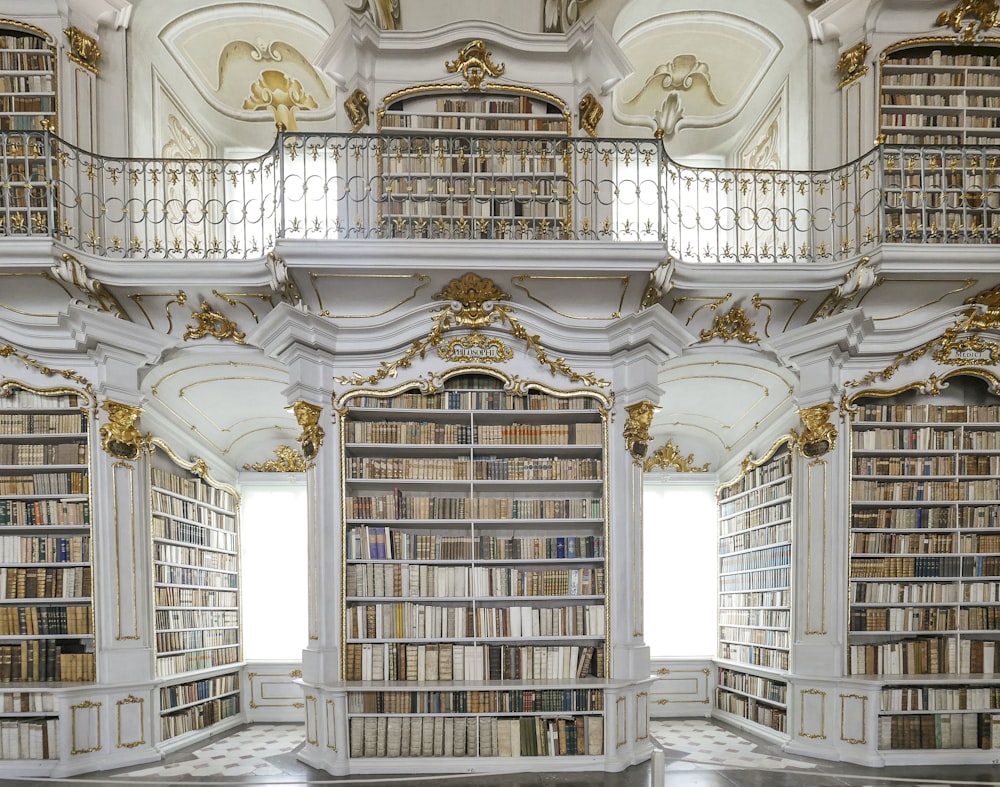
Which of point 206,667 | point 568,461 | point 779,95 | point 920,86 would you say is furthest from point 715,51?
point 206,667

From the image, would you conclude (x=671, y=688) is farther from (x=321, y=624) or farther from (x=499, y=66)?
(x=499, y=66)

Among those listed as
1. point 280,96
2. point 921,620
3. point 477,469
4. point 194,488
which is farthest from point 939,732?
point 280,96

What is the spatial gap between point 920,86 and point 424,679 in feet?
19.4

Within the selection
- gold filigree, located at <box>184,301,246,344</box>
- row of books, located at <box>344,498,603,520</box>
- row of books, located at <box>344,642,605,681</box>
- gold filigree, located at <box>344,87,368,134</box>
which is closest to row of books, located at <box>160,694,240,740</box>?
row of books, located at <box>344,642,605,681</box>

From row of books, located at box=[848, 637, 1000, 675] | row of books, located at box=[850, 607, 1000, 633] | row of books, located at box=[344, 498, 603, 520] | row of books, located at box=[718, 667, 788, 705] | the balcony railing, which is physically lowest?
row of books, located at box=[718, 667, 788, 705]

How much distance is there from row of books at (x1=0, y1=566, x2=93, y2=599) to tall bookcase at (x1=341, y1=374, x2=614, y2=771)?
6.08 ft

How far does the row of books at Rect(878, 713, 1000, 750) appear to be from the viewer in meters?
5.98

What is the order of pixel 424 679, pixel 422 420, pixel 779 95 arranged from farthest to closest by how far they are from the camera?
pixel 779 95 < pixel 422 420 < pixel 424 679

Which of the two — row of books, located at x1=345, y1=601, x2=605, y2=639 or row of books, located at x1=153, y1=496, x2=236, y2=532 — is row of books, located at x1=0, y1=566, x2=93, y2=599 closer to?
row of books, located at x1=153, y1=496, x2=236, y2=532

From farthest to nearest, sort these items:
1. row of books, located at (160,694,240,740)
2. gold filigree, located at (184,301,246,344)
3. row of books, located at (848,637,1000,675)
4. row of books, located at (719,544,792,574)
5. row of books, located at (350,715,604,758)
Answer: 1. row of books, located at (719,544,792,574)
2. row of books, located at (160,694,240,740)
3. gold filigree, located at (184,301,246,344)
4. row of books, located at (848,637,1000,675)
5. row of books, located at (350,715,604,758)

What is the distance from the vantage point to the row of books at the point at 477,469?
6.08 meters

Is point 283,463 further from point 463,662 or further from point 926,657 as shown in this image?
point 926,657

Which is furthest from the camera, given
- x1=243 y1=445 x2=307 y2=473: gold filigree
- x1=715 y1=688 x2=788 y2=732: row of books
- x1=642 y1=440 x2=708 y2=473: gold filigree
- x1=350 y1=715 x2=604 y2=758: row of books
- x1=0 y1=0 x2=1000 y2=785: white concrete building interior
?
x1=642 y1=440 x2=708 y2=473: gold filigree

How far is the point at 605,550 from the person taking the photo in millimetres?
5984
